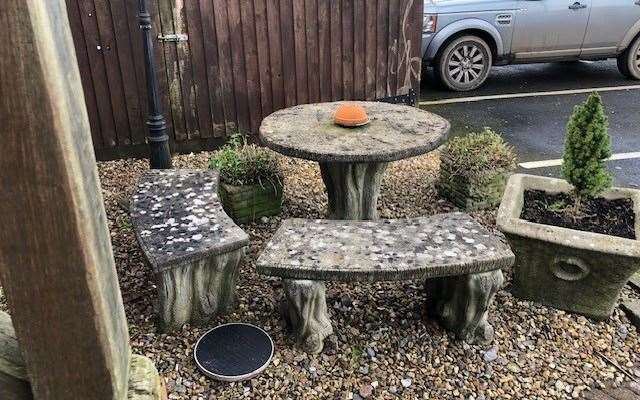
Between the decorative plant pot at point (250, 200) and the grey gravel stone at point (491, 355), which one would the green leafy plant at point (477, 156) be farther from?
the grey gravel stone at point (491, 355)

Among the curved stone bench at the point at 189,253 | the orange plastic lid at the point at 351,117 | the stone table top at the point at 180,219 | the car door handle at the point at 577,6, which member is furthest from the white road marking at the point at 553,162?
the curved stone bench at the point at 189,253

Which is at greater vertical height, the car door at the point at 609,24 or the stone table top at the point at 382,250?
the car door at the point at 609,24

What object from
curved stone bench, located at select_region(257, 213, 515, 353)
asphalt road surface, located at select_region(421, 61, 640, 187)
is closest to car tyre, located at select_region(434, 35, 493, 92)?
asphalt road surface, located at select_region(421, 61, 640, 187)

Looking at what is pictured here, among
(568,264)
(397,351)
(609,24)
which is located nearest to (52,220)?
(397,351)

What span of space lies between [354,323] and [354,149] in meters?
1.01

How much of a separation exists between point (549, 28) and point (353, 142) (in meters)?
5.83

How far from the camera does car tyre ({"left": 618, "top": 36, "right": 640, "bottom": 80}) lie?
819 centimetres

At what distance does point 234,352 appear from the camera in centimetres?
270

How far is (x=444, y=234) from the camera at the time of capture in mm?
2828

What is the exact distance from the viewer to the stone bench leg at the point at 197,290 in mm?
2705

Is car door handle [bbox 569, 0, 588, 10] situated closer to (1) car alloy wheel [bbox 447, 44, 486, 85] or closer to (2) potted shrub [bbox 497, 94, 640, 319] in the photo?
(1) car alloy wheel [bbox 447, 44, 486, 85]

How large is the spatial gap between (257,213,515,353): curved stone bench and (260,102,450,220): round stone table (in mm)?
411

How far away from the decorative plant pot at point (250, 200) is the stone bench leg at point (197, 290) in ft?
3.58

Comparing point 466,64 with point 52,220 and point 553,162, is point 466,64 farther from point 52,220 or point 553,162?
point 52,220
